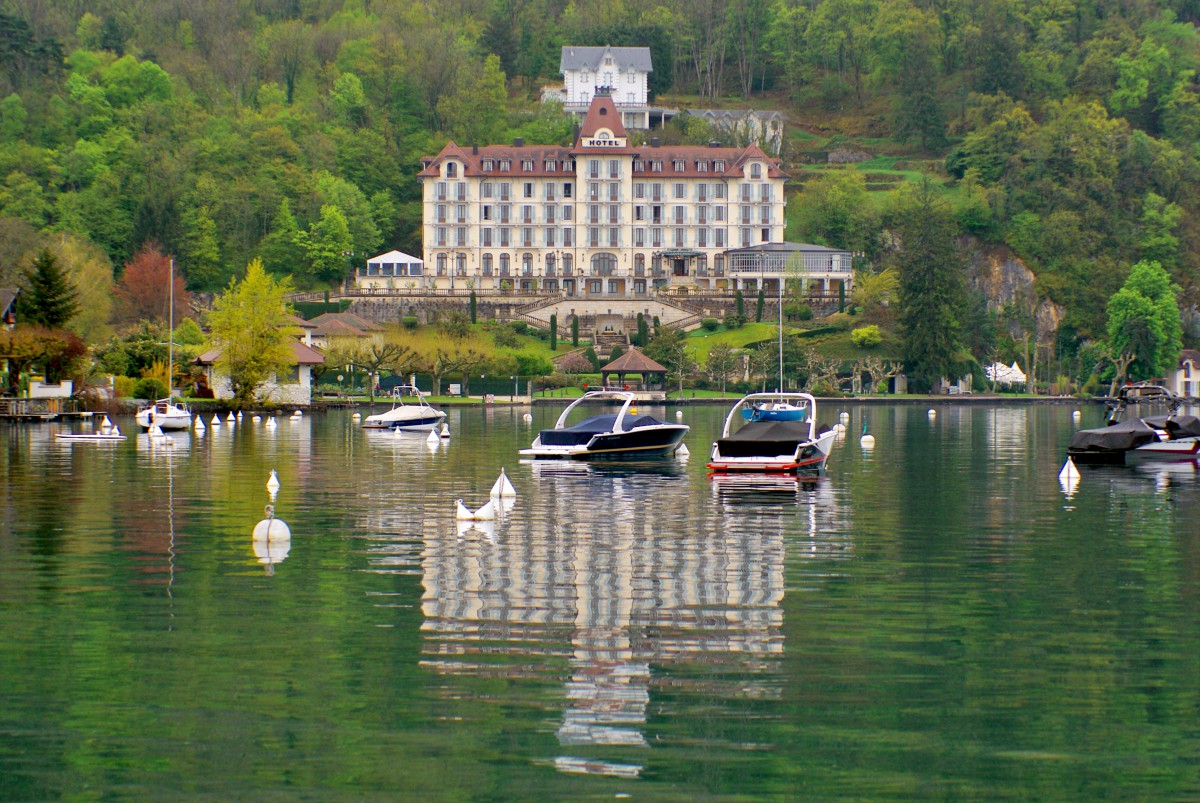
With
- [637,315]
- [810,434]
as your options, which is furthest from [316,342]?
[810,434]

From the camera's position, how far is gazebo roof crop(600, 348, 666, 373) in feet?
453

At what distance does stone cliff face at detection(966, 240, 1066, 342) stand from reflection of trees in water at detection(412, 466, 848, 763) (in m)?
138

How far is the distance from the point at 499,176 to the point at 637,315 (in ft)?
85.6

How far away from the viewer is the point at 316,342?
13988 cm

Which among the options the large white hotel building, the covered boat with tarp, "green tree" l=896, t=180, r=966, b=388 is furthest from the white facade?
the covered boat with tarp

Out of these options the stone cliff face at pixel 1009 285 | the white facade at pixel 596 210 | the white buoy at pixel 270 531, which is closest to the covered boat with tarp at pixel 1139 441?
the white buoy at pixel 270 531

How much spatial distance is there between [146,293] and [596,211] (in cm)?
5311

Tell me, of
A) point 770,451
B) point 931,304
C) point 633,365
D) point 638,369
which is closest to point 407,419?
point 770,451

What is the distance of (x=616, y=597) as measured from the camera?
84.8 feet

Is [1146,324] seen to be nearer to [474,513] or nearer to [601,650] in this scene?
[474,513]

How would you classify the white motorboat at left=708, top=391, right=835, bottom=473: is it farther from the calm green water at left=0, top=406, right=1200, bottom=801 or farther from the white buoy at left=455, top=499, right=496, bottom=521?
the white buoy at left=455, top=499, right=496, bottom=521

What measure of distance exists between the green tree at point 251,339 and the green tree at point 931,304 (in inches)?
2502

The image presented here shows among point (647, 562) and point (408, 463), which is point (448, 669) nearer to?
point (647, 562)

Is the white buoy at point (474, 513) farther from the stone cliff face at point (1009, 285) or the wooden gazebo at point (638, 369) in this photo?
the stone cliff face at point (1009, 285)
